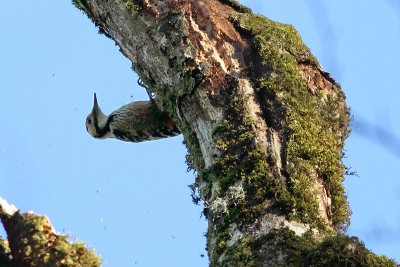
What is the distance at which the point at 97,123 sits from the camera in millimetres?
10008

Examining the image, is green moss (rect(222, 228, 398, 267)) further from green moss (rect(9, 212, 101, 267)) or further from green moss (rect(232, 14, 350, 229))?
green moss (rect(9, 212, 101, 267))

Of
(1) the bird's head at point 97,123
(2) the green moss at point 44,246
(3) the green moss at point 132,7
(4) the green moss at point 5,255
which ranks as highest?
(1) the bird's head at point 97,123

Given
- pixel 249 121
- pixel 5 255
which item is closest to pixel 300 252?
pixel 249 121

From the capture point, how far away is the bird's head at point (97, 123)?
32.2 ft

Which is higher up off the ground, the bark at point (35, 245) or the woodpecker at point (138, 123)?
the woodpecker at point (138, 123)

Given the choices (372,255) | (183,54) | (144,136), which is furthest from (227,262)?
(144,136)

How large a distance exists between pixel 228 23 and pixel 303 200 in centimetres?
164

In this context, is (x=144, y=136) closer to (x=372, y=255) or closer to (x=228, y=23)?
(x=228, y=23)

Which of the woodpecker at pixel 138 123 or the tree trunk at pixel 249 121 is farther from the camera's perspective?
the woodpecker at pixel 138 123

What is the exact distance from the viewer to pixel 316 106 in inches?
252

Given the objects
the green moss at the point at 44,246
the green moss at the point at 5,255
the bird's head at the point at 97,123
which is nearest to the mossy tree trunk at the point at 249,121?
the green moss at the point at 44,246

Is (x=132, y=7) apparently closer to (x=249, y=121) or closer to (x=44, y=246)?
(x=249, y=121)

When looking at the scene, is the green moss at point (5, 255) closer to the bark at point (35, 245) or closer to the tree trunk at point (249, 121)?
the bark at point (35, 245)

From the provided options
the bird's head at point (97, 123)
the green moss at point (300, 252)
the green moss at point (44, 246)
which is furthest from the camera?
the bird's head at point (97, 123)
